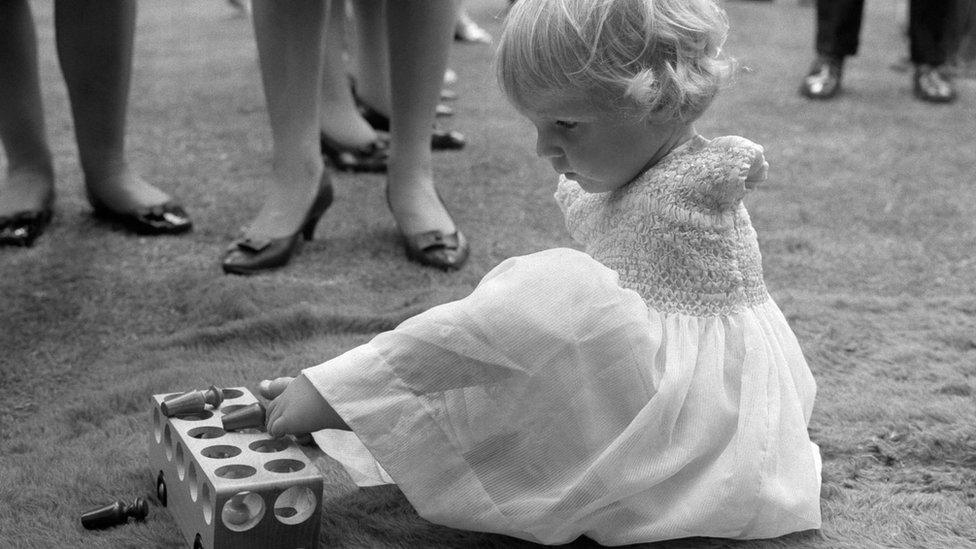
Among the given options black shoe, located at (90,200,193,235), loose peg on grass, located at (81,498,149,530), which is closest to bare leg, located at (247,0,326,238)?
black shoe, located at (90,200,193,235)

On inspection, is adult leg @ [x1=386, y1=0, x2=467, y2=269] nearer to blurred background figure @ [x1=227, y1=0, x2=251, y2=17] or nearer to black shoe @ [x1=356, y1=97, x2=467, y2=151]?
black shoe @ [x1=356, y1=97, x2=467, y2=151]

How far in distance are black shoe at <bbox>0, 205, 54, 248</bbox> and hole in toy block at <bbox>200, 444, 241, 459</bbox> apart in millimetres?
1009

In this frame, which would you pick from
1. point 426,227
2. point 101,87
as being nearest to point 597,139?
point 426,227

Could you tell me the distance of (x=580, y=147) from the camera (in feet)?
3.27

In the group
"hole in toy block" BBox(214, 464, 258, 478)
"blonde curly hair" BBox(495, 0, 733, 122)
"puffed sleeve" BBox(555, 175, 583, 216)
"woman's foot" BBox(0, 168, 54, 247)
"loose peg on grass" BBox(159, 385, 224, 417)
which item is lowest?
"woman's foot" BBox(0, 168, 54, 247)

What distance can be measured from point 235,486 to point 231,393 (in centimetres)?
24

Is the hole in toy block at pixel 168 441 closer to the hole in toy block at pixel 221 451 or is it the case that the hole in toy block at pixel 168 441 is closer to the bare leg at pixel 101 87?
the hole in toy block at pixel 221 451

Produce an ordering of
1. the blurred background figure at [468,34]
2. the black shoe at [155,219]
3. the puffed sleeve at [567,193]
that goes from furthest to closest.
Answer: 1. the blurred background figure at [468,34]
2. the black shoe at [155,219]
3. the puffed sleeve at [567,193]

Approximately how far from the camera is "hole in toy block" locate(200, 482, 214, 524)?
34.9 inches

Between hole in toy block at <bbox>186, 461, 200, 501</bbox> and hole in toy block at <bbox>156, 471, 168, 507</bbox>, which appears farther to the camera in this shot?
hole in toy block at <bbox>156, 471, 168, 507</bbox>

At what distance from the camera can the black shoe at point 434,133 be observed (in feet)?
8.02

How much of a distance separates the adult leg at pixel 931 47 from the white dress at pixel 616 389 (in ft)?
7.74

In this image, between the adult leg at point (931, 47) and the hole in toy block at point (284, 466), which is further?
the adult leg at point (931, 47)

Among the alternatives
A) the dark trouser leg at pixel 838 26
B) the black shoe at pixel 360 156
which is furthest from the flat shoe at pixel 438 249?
the dark trouser leg at pixel 838 26
